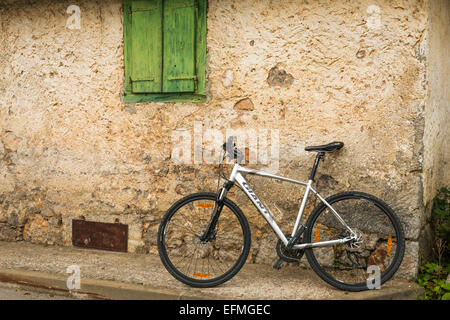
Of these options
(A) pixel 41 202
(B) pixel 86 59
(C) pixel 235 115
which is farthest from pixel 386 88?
(A) pixel 41 202

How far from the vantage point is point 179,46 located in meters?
4.74

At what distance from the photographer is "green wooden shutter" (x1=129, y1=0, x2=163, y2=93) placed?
482cm

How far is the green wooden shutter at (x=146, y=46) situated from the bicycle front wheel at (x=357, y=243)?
7.02 feet

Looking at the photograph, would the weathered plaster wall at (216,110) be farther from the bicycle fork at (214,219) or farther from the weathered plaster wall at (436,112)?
the bicycle fork at (214,219)

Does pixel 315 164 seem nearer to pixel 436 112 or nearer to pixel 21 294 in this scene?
pixel 436 112

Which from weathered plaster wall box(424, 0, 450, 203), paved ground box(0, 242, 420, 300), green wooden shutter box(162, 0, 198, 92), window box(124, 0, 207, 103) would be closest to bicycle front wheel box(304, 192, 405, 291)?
paved ground box(0, 242, 420, 300)

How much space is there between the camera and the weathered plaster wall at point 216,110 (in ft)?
13.6

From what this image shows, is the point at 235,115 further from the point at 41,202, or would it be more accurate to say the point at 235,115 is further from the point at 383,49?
the point at 41,202

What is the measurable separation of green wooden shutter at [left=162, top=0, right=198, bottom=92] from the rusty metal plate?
160 centimetres

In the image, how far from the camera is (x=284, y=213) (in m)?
4.52

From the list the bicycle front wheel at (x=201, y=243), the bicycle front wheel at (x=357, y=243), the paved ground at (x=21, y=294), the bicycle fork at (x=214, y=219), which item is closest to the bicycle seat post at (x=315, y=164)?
the bicycle front wheel at (x=357, y=243)

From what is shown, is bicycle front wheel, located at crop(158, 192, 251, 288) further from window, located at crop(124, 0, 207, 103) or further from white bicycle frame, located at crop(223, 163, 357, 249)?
window, located at crop(124, 0, 207, 103)

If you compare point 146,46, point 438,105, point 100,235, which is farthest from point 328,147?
point 100,235

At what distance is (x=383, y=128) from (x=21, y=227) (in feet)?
13.5
